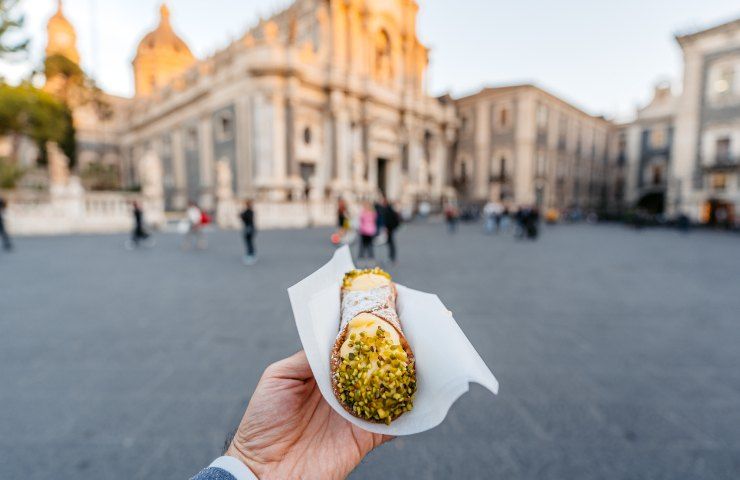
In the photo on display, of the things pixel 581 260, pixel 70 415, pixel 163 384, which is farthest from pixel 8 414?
pixel 581 260

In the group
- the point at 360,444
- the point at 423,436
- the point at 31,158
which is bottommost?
the point at 423,436

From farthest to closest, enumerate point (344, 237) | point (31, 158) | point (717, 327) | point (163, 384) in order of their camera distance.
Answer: point (31, 158) < point (344, 237) < point (717, 327) < point (163, 384)

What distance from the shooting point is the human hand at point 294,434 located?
117cm

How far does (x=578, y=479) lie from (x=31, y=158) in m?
50.9

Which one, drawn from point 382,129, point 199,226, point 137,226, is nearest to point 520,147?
point 382,129

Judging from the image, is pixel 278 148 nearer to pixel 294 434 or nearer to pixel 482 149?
pixel 482 149

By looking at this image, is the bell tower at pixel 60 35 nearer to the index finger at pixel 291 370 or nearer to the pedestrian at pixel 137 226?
the pedestrian at pixel 137 226

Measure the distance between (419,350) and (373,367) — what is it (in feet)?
0.71

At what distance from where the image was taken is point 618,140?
142ft

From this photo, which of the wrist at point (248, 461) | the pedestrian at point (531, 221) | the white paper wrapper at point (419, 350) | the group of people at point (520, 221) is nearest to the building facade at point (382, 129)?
the group of people at point (520, 221)

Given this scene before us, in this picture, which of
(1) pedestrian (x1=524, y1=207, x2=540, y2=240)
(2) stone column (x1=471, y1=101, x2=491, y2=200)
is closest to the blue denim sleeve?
(1) pedestrian (x1=524, y1=207, x2=540, y2=240)

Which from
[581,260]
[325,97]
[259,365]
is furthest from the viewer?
[325,97]

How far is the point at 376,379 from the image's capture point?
1.04 metres

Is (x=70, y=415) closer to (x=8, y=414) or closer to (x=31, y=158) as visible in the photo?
(x=8, y=414)
